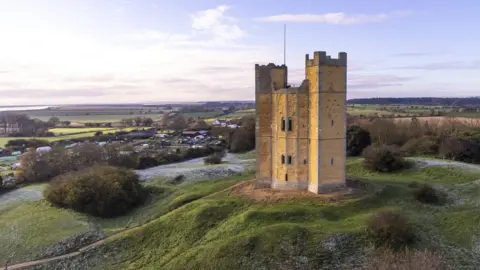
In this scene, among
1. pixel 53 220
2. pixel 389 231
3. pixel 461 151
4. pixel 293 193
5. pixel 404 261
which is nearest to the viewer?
pixel 404 261

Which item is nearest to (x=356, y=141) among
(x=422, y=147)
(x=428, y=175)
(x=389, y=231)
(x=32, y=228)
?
(x=422, y=147)

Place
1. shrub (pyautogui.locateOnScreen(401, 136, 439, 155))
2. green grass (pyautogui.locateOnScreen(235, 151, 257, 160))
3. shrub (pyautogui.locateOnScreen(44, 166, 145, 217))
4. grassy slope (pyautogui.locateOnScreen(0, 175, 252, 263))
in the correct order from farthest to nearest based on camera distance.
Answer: green grass (pyautogui.locateOnScreen(235, 151, 257, 160)) < shrub (pyautogui.locateOnScreen(401, 136, 439, 155)) < shrub (pyautogui.locateOnScreen(44, 166, 145, 217)) < grassy slope (pyautogui.locateOnScreen(0, 175, 252, 263))

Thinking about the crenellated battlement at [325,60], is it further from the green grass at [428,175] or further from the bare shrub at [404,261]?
the bare shrub at [404,261]

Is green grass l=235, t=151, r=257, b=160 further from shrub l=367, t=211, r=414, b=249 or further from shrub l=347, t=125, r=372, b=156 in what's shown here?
shrub l=367, t=211, r=414, b=249

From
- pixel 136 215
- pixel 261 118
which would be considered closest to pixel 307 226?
pixel 261 118

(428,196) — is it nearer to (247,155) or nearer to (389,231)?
(389,231)

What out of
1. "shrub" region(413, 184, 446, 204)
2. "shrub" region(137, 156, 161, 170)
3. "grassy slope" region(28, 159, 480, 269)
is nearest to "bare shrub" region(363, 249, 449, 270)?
"grassy slope" region(28, 159, 480, 269)

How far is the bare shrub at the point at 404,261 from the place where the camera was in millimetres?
18734

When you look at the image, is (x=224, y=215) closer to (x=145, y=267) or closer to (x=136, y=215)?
(x=145, y=267)

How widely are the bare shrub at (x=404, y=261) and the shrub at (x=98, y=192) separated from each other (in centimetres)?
2292

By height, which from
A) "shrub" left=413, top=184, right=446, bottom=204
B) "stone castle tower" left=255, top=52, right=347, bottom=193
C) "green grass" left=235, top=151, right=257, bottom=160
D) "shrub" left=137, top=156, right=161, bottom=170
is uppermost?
"stone castle tower" left=255, top=52, right=347, bottom=193

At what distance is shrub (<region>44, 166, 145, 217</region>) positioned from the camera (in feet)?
120

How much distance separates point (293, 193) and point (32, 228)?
20435 mm

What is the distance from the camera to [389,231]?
23.6 meters
